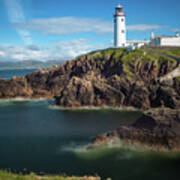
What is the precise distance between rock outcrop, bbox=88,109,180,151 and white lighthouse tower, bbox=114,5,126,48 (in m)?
75.9

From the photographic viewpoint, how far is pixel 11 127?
58438mm

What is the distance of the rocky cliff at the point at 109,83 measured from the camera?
250ft

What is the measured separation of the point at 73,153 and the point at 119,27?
83.8 m

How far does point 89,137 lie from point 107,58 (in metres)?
60.8

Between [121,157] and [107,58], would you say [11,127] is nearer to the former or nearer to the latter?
[121,157]

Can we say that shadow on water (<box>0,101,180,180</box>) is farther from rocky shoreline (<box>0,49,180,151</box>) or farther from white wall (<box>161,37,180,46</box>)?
white wall (<box>161,37,180,46</box>)

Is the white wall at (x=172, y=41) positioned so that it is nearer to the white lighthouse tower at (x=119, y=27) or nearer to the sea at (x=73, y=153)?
the white lighthouse tower at (x=119, y=27)

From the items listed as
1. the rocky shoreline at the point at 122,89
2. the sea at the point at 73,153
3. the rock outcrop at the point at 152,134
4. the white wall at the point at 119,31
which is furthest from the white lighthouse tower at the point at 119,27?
the rock outcrop at the point at 152,134

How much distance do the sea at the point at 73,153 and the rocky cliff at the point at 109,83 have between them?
1165 cm

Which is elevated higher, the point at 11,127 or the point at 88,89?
the point at 88,89

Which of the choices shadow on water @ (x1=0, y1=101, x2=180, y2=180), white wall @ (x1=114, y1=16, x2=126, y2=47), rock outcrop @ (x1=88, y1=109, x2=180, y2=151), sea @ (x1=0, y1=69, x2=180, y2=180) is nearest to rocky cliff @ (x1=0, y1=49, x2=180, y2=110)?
white wall @ (x1=114, y1=16, x2=126, y2=47)

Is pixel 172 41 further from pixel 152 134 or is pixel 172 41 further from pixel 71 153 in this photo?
pixel 71 153

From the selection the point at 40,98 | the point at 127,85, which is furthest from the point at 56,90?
the point at 127,85

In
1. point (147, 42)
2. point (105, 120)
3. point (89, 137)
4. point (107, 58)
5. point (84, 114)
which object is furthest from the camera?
point (147, 42)
